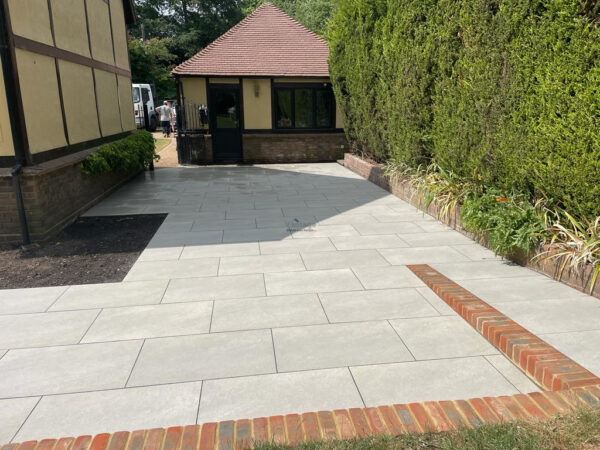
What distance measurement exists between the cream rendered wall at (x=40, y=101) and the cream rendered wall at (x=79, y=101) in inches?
16.0

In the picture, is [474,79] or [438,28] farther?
[438,28]

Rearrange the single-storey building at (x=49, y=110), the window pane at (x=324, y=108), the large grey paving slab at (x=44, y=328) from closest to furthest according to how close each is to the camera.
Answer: the large grey paving slab at (x=44, y=328)
the single-storey building at (x=49, y=110)
the window pane at (x=324, y=108)

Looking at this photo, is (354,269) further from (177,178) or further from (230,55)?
(230,55)

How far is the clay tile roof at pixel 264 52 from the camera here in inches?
611

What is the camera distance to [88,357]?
3.47m

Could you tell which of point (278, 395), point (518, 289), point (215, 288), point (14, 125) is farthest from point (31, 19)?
point (518, 289)

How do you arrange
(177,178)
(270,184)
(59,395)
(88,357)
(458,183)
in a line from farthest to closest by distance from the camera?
(177,178)
(270,184)
(458,183)
(88,357)
(59,395)

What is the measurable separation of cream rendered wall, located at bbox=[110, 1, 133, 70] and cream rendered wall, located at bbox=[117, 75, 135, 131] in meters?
0.42

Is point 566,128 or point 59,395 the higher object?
point 566,128

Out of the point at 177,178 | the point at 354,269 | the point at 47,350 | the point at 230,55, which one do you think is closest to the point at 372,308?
the point at 354,269

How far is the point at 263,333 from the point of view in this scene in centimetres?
379

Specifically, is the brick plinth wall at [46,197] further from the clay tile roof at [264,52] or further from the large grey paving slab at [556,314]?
the clay tile roof at [264,52]

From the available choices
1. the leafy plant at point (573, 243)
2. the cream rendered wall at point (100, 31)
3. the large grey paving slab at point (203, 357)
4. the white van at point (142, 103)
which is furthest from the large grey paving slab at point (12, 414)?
the white van at point (142, 103)

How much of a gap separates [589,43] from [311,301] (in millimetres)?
3632
